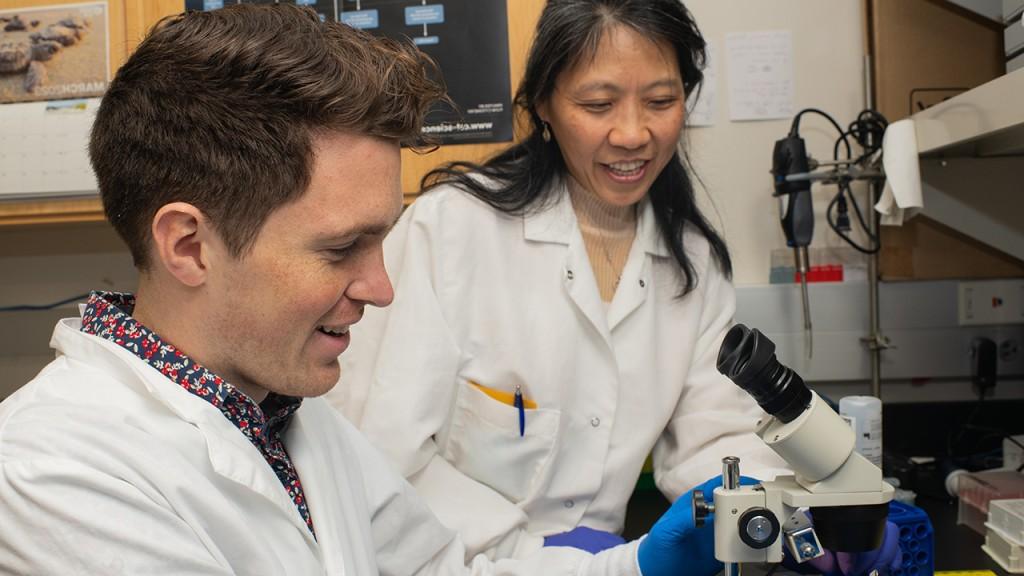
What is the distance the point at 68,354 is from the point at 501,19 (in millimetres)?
1228

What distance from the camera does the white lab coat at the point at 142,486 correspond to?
65 centimetres

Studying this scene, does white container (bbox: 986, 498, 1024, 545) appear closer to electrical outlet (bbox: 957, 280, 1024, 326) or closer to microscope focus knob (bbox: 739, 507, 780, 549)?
microscope focus knob (bbox: 739, 507, 780, 549)

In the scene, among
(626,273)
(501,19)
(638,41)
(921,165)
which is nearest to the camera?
(638,41)

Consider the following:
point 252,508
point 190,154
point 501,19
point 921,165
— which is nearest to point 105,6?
point 501,19

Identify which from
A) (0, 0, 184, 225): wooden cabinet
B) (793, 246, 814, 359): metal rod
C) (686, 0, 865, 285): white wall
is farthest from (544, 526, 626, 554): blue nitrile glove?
(0, 0, 184, 225): wooden cabinet

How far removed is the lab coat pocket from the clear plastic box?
2.58 feet

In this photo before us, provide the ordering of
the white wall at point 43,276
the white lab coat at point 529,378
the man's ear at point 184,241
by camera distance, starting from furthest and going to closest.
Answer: the white wall at point 43,276 < the white lab coat at point 529,378 < the man's ear at point 184,241

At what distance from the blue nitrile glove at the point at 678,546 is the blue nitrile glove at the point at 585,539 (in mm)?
269

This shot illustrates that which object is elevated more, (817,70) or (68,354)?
(817,70)

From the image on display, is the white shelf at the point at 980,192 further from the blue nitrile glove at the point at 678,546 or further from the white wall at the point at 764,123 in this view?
the blue nitrile glove at the point at 678,546

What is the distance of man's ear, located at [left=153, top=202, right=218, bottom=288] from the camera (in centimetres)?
78

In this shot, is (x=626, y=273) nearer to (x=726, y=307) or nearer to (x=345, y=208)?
(x=726, y=307)

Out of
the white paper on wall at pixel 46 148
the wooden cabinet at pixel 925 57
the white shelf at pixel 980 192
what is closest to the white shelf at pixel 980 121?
the white shelf at pixel 980 192

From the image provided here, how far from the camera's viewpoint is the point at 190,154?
2.58 feet
